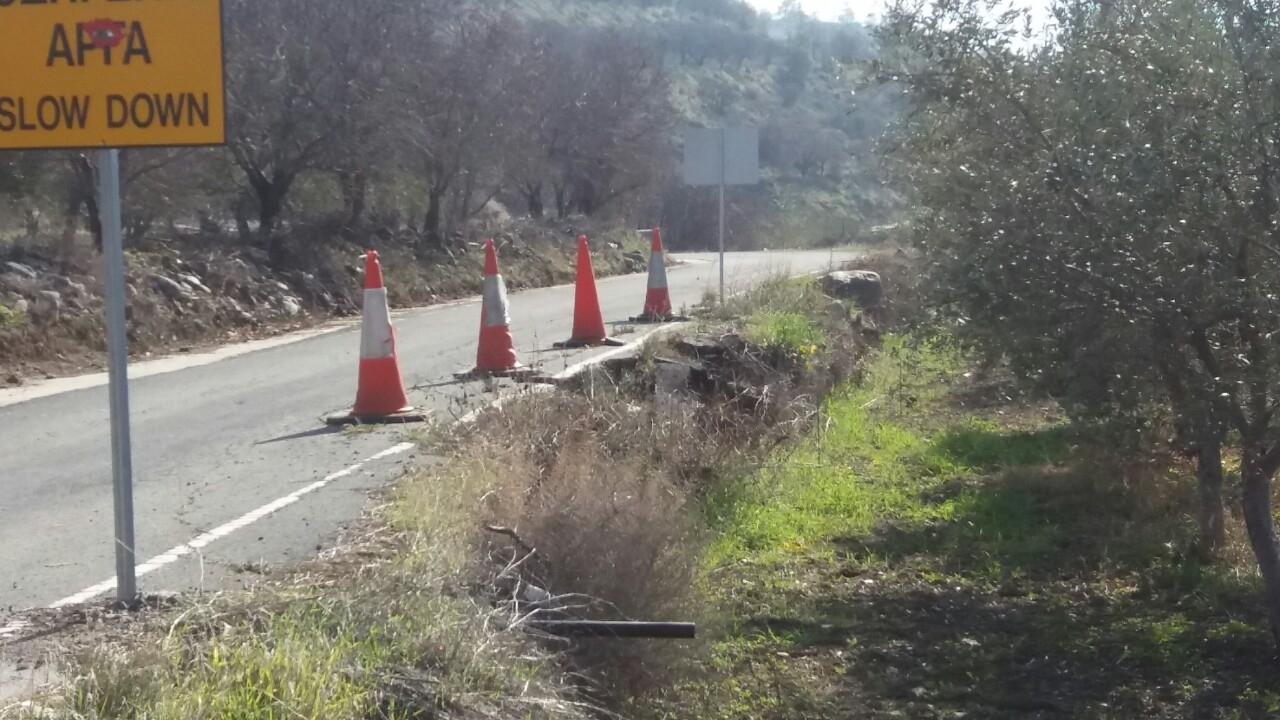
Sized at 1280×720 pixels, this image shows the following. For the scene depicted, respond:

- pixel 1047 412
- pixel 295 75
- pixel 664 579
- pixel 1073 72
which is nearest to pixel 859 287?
pixel 1047 412

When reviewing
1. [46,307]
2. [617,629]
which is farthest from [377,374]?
[46,307]

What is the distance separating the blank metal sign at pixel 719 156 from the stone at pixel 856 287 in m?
1.61

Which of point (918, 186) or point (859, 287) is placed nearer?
point (918, 186)

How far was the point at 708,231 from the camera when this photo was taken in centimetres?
4147

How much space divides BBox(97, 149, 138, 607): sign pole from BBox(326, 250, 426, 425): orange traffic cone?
384cm

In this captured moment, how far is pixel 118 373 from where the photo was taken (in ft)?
15.5

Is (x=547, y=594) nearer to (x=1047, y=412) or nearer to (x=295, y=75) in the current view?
(x=1047, y=412)

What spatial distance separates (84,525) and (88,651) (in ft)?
8.64

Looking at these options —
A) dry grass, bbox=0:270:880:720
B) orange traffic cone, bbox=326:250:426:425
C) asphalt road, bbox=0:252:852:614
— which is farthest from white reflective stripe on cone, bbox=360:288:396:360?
dry grass, bbox=0:270:880:720

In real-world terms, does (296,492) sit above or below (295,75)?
below

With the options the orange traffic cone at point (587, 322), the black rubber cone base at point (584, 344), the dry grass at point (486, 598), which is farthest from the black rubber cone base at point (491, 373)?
the orange traffic cone at point (587, 322)

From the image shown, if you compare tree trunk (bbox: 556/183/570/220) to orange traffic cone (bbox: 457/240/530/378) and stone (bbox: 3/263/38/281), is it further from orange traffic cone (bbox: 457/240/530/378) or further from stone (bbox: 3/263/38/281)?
orange traffic cone (bbox: 457/240/530/378)

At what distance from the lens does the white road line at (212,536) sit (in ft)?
16.8

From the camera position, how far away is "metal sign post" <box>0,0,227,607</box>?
4.51 metres
